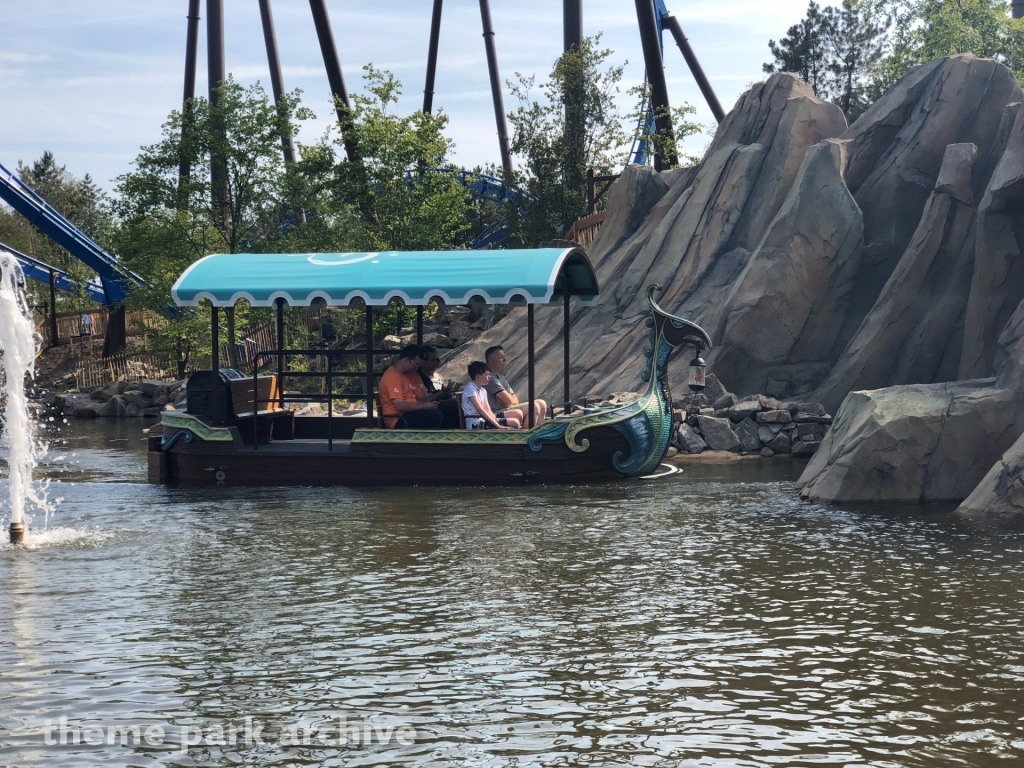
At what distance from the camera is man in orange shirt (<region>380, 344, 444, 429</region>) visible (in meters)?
15.9

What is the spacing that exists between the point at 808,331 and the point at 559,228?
1445 centimetres

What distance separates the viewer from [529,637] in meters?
7.88

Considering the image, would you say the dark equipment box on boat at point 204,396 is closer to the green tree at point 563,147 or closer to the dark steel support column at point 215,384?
the dark steel support column at point 215,384

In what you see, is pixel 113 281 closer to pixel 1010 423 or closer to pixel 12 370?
pixel 12 370

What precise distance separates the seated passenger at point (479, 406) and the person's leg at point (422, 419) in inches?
15.7

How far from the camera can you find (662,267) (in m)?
26.6

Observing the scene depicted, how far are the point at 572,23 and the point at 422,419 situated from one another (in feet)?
81.7

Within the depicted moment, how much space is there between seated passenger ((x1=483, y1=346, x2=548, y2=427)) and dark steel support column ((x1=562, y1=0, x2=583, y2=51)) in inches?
925

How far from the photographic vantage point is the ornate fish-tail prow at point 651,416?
15539 millimetres

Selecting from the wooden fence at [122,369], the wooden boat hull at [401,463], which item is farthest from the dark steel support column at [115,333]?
the wooden boat hull at [401,463]

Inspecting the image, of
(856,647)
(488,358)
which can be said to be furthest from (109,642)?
(488,358)

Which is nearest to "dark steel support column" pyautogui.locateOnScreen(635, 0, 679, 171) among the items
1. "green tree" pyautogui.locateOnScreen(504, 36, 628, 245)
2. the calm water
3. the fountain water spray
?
"green tree" pyautogui.locateOnScreen(504, 36, 628, 245)

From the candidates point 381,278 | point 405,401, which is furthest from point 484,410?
point 381,278

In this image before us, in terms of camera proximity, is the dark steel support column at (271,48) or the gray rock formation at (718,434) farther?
the dark steel support column at (271,48)
